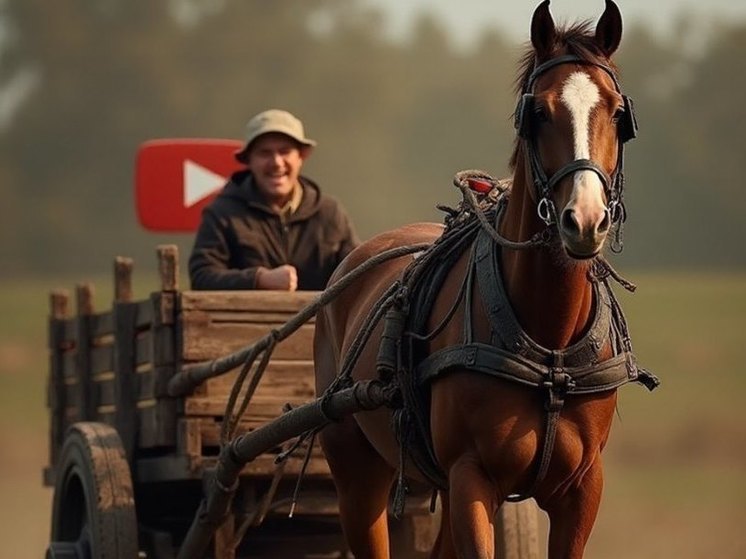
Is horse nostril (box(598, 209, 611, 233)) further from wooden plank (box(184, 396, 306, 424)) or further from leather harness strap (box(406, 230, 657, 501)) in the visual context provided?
wooden plank (box(184, 396, 306, 424))

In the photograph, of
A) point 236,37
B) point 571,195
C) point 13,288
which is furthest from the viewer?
Answer: point 236,37

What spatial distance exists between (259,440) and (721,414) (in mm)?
23571

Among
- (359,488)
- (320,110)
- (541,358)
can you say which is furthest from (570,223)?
(320,110)

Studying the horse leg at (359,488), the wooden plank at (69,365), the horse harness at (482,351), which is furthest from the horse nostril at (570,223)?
the wooden plank at (69,365)

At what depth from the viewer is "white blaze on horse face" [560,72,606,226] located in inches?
216

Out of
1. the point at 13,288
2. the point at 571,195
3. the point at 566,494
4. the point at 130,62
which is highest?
the point at 130,62

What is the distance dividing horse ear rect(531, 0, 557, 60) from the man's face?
10.2 feet

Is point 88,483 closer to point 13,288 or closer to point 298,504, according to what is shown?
point 298,504

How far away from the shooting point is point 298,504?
7957 millimetres

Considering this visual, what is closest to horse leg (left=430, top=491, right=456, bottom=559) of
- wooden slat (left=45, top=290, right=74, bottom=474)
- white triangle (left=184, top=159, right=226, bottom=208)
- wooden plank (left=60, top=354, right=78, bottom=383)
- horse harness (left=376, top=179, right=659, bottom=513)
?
horse harness (left=376, top=179, right=659, bottom=513)

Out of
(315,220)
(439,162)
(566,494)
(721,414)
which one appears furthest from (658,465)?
(439,162)

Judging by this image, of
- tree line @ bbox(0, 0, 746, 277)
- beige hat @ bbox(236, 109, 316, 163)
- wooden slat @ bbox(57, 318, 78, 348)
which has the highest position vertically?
tree line @ bbox(0, 0, 746, 277)

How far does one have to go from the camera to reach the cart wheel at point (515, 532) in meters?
7.82

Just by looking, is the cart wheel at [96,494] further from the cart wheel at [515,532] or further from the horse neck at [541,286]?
the horse neck at [541,286]
